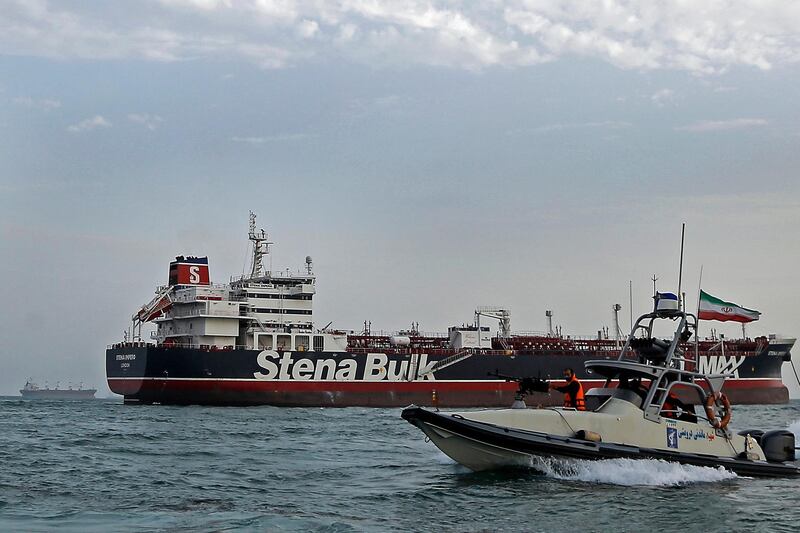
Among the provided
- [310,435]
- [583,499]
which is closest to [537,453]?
[583,499]

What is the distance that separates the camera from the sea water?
12172mm

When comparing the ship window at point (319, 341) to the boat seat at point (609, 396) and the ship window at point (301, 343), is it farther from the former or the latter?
the boat seat at point (609, 396)

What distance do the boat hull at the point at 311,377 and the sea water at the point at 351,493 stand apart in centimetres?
2351

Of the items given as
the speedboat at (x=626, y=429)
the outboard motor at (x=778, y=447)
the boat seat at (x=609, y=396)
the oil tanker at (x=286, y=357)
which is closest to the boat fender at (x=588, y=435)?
the speedboat at (x=626, y=429)

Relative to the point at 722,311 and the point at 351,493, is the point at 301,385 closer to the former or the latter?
the point at 722,311

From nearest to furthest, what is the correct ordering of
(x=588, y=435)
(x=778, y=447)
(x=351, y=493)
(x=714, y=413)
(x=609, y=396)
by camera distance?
(x=351, y=493) < (x=588, y=435) < (x=609, y=396) < (x=714, y=413) < (x=778, y=447)

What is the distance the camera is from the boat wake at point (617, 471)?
15.0 meters

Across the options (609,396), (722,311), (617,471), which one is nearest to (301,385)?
(722,311)

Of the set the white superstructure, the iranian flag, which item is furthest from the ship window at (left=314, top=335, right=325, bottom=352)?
the iranian flag

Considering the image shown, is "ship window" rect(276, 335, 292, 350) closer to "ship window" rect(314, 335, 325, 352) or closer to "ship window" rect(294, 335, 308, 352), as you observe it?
"ship window" rect(294, 335, 308, 352)

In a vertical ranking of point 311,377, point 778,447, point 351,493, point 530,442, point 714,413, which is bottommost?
point 351,493

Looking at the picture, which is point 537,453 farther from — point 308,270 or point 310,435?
point 308,270

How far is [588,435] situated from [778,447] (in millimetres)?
4229

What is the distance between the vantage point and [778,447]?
55.1 ft
